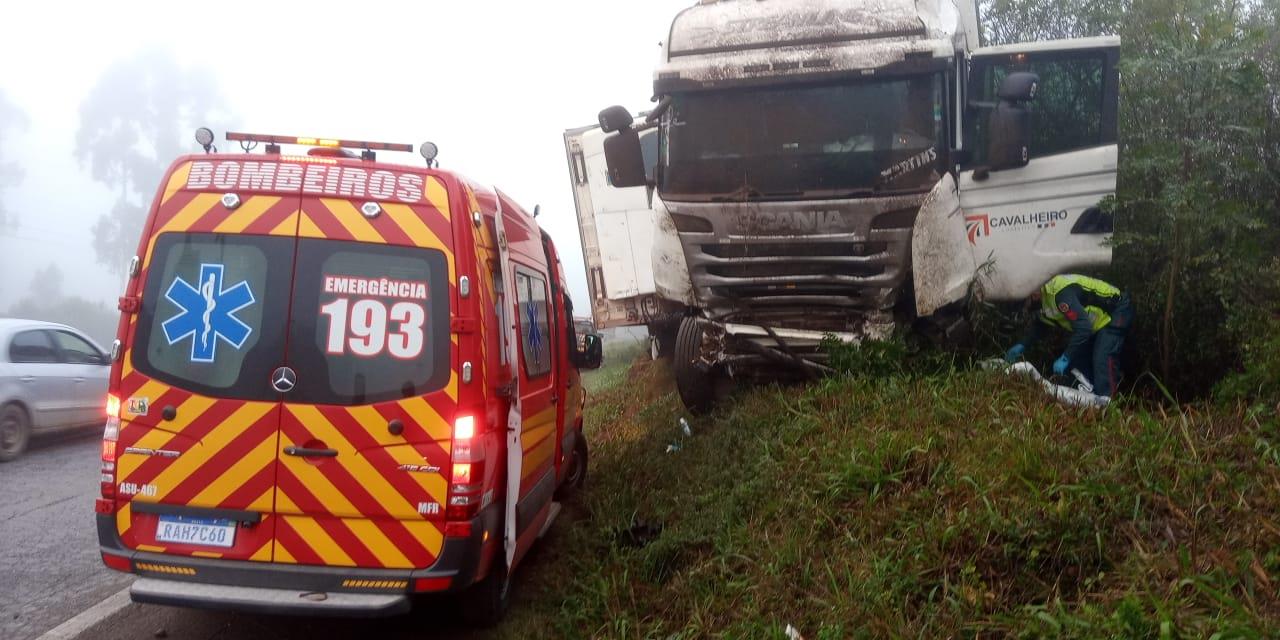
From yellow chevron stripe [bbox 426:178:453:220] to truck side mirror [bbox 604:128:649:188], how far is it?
3414 mm

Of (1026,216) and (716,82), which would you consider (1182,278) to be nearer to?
(1026,216)

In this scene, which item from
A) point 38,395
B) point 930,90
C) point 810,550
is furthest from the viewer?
point 38,395

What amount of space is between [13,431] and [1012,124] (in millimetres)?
9612

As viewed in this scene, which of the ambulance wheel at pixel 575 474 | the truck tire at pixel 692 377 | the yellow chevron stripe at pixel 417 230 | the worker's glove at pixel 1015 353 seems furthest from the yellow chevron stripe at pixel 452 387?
the worker's glove at pixel 1015 353

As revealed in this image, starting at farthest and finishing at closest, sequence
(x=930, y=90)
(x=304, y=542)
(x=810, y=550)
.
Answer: (x=930, y=90) < (x=810, y=550) < (x=304, y=542)

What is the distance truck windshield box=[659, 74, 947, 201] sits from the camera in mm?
6879

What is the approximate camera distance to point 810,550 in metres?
4.66

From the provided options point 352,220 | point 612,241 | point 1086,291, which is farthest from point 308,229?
point 612,241

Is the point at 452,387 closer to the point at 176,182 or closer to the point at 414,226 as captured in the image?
the point at 414,226

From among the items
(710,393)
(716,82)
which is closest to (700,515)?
(710,393)

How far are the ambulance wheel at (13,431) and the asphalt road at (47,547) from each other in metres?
0.11

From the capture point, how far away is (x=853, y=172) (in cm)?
692

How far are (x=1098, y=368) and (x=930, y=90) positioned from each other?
2.45m

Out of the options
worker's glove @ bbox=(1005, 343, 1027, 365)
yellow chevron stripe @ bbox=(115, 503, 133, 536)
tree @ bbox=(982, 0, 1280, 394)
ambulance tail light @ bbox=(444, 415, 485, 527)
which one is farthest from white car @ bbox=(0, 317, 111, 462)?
tree @ bbox=(982, 0, 1280, 394)
